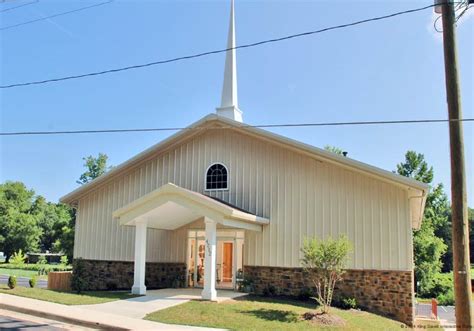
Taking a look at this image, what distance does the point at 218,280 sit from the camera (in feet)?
62.8

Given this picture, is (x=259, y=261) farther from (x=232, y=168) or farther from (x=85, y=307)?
(x=85, y=307)

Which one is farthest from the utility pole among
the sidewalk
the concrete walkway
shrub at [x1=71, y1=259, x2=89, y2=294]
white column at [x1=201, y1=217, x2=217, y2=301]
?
shrub at [x1=71, y1=259, x2=89, y2=294]

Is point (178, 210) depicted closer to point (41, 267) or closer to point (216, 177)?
point (216, 177)

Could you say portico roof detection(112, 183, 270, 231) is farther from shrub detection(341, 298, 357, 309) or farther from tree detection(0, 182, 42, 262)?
tree detection(0, 182, 42, 262)

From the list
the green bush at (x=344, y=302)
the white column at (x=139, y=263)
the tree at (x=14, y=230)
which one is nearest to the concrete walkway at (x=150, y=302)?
the white column at (x=139, y=263)

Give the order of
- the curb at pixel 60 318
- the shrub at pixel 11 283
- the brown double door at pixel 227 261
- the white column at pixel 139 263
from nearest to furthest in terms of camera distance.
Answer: the curb at pixel 60 318 < the white column at pixel 139 263 < the shrub at pixel 11 283 < the brown double door at pixel 227 261

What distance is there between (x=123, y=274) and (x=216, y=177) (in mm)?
5976

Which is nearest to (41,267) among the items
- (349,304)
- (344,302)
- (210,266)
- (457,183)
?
(210,266)

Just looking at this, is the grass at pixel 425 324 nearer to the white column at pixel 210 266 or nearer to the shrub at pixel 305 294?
the shrub at pixel 305 294

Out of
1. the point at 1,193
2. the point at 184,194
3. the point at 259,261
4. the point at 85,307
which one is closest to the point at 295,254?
the point at 259,261

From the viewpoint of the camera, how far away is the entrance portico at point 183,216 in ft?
49.8

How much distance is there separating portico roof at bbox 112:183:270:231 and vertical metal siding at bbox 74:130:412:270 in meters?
1.08

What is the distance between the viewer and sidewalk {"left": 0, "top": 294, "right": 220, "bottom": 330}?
11125 millimetres

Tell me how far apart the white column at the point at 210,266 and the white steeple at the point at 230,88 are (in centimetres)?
813
